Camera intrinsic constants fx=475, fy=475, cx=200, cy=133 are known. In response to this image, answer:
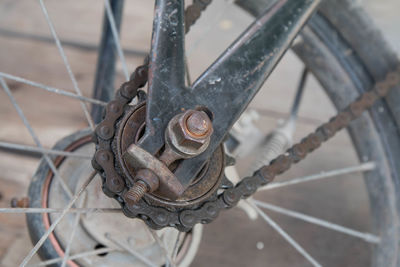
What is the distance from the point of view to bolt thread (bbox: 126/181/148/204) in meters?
0.52

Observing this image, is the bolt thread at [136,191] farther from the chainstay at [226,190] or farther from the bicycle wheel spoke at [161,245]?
the bicycle wheel spoke at [161,245]

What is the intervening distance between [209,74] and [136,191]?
19 centimetres

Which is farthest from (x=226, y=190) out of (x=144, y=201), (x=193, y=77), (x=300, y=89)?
(x=193, y=77)

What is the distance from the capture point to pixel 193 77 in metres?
1.53

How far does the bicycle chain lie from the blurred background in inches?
10.2

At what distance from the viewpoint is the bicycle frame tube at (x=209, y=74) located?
1.94 feet

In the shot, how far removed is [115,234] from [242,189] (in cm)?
21

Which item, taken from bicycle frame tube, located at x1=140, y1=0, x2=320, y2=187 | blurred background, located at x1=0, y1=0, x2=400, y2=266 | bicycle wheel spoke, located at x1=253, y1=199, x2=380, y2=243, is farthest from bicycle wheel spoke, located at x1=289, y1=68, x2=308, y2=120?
bicycle frame tube, located at x1=140, y1=0, x2=320, y2=187

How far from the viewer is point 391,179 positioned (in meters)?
0.86

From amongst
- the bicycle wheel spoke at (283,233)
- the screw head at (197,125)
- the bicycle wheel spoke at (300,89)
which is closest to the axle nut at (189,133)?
the screw head at (197,125)

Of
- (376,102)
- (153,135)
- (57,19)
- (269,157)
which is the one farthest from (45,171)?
(57,19)

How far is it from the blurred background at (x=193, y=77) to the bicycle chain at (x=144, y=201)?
0.26 meters

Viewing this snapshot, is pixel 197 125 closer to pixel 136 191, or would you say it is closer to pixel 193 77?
pixel 136 191

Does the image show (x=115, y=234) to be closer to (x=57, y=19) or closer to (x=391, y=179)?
(x=391, y=179)
